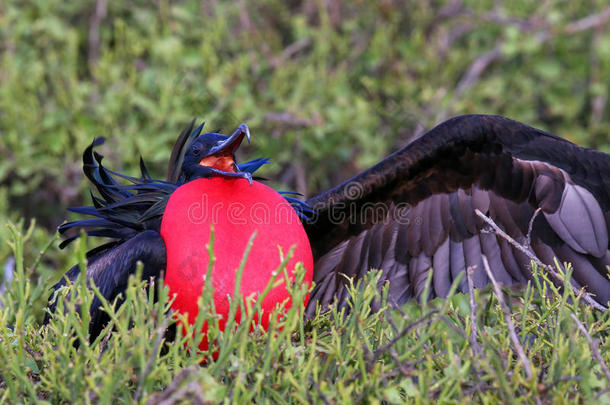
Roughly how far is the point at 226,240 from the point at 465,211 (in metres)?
0.71

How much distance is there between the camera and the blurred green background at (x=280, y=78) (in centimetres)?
291

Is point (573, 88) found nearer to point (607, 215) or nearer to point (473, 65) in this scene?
point (473, 65)

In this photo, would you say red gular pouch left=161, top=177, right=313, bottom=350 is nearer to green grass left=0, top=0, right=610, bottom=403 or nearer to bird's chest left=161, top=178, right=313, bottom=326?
bird's chest left=161, top=178, right=313, bottom=326

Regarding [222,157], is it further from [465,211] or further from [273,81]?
[273,81]

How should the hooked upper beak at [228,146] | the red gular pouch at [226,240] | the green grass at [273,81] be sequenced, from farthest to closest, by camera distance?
the green grass at [273,81], the hooked upper beak at [228,146], the red gular pouch at [226,240]

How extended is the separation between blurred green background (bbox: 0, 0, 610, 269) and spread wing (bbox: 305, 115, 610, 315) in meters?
1.28

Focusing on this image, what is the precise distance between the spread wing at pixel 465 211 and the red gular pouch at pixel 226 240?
31 centimetres

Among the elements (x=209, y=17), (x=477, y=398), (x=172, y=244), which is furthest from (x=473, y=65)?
(x=477, y=398)

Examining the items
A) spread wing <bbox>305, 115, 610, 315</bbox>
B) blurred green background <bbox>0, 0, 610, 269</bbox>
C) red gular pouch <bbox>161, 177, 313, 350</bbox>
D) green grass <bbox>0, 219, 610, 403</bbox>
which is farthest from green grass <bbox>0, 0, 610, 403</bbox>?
green grass <bbox>0, 219, 610, 403</bbox>

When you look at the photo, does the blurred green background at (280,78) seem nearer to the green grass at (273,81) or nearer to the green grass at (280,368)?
the green grass at (273,81)

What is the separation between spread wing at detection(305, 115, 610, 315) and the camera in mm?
1568

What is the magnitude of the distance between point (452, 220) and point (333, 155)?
58.1 inches

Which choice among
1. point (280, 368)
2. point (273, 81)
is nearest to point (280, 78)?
point (273, 81)

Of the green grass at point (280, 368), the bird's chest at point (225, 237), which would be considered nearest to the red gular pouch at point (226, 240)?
the bird's chest at point (225, 237)
